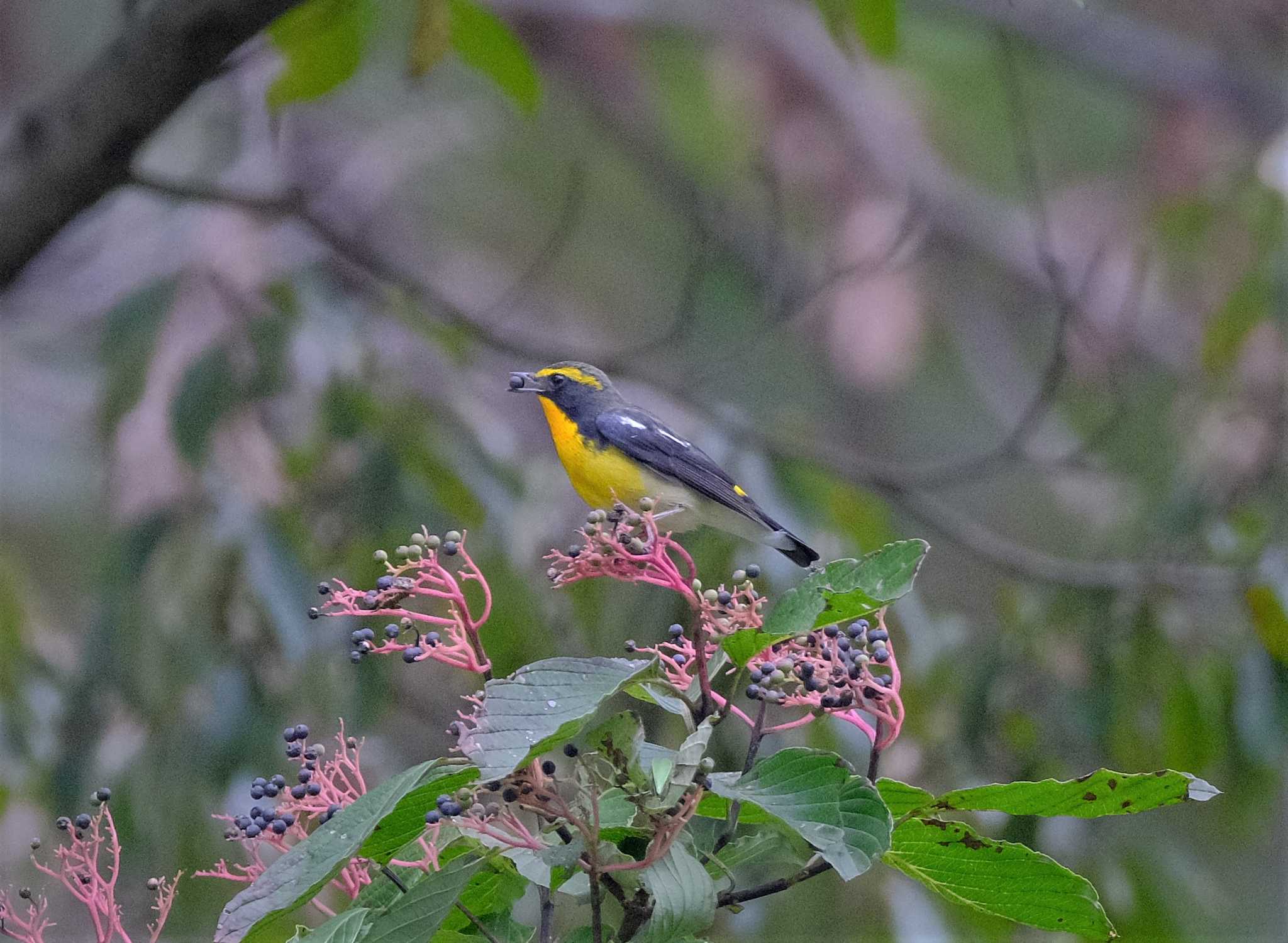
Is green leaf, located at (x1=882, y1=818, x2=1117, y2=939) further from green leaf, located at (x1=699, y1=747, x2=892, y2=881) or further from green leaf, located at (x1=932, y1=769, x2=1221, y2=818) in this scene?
green leaf, located at (x1=699, y1=747, x2=892, y2=881)

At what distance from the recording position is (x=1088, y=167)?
11.1 meters

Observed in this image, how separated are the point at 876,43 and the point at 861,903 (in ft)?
8.89

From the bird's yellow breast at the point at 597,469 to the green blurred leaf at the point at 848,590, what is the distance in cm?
178

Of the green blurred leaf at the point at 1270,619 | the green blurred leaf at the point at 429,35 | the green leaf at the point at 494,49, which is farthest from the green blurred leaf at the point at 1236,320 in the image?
the green blurred leaf at the point at 429,35

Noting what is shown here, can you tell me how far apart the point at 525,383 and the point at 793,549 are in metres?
0.75

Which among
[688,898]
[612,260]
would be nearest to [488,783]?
[688,898]

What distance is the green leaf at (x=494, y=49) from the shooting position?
10.5 feet

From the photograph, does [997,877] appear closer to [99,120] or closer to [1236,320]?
[99,120]

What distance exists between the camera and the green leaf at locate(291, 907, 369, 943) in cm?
143

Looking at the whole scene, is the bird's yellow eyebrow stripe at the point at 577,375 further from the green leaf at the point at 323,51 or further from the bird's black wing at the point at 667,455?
the green leaf at the point at 323,51

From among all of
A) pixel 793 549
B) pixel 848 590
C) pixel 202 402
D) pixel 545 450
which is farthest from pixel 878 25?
pixel 545 450

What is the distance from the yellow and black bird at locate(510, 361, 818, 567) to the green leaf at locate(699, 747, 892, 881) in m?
1.82

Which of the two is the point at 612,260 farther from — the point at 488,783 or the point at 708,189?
the point at 488,783

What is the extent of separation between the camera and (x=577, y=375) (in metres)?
3.48
